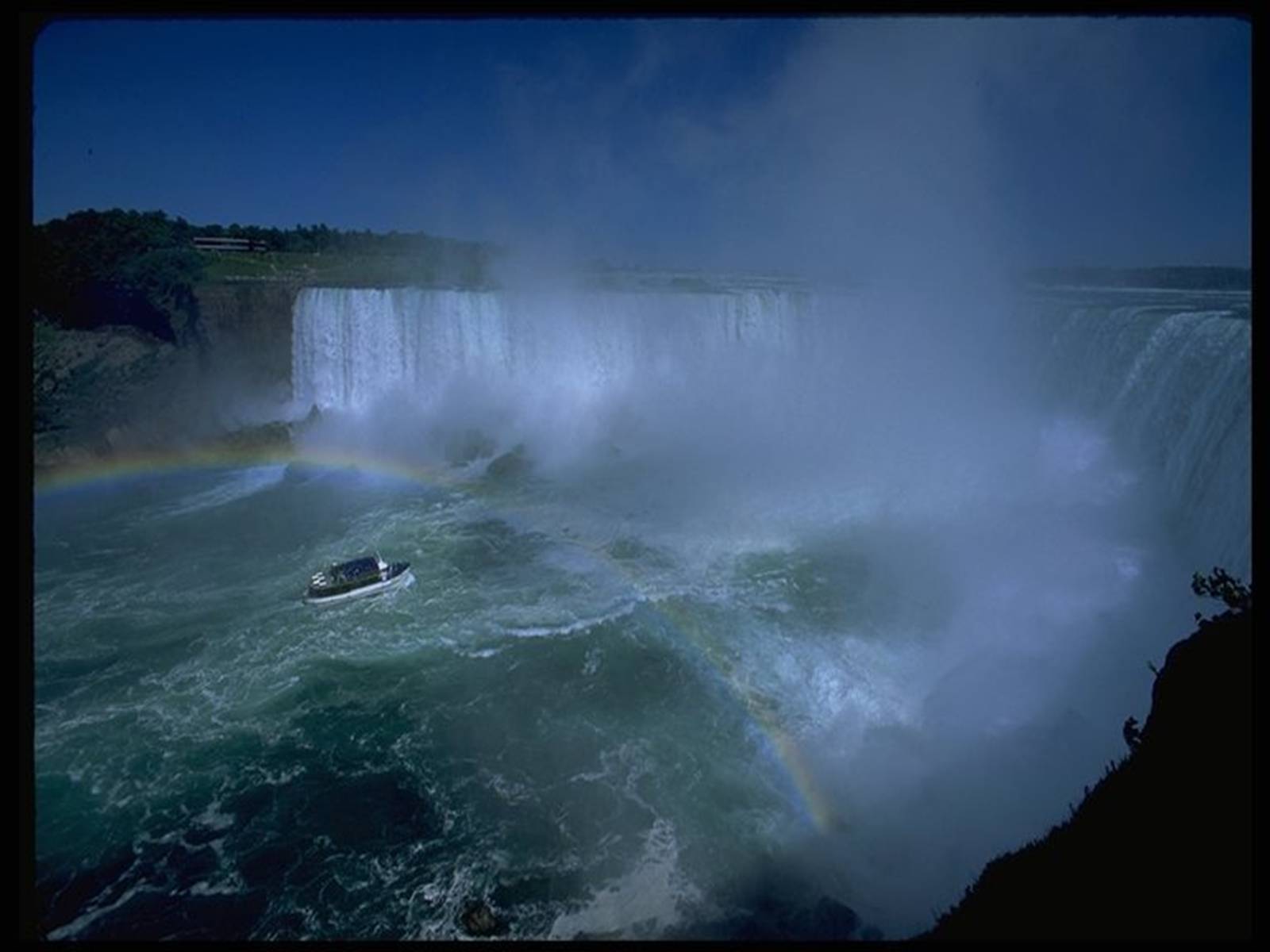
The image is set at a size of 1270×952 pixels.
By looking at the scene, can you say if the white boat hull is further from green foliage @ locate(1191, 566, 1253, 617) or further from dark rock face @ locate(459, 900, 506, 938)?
green foliage @ locate(1191, 566, 1253, 617)

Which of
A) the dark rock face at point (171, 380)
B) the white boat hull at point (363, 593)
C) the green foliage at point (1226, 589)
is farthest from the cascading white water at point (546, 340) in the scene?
the green foliage at point (1226, 589)

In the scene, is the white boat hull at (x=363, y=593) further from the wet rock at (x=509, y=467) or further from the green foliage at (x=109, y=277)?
the green foliage at (x=109, y=277)

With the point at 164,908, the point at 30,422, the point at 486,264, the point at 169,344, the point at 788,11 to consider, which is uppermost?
the point at 486,264

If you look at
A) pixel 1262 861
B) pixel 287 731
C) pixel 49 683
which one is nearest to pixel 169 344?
pixel 49 683

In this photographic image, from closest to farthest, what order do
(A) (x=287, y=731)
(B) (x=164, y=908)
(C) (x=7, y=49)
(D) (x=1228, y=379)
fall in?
(C) (x=7, y=49)
(B) (x=164, y=908)
(A) (x=287, y=731)
(D) (x=1228, y=379)

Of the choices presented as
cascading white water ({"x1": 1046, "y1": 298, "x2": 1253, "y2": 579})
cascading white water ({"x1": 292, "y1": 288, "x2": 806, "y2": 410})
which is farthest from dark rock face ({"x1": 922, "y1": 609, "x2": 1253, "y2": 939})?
cascading white water ({"x1": 292, "y1": 288, "x2": 806, "y2": 410})

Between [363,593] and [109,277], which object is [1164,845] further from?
[109,277]

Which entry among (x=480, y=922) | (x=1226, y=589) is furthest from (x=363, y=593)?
(x=1226, y=589)

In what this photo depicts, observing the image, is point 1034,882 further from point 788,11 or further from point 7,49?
point 7,49
